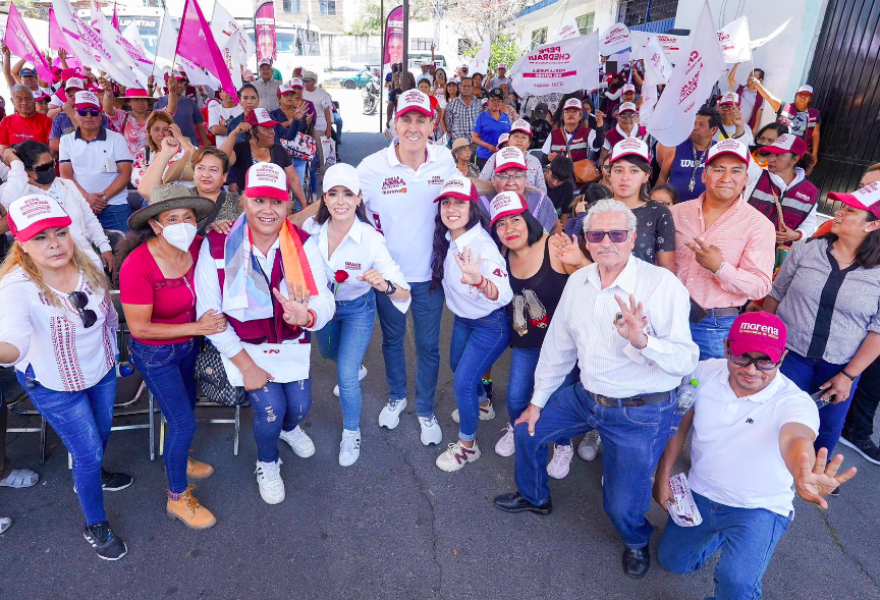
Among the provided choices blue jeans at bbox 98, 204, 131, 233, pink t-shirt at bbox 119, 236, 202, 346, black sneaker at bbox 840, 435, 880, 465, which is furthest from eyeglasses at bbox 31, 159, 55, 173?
black sneaker at bbox 840, 435, 880, 465

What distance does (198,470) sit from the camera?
361 cm

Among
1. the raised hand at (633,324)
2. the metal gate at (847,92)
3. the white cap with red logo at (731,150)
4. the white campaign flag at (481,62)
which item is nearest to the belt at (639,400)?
the raised hand at (633,324)

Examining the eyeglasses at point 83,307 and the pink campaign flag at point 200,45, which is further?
the pink campaign flag at point 200,45

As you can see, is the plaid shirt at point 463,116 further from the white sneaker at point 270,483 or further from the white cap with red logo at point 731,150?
the white sneaker at point 270,483

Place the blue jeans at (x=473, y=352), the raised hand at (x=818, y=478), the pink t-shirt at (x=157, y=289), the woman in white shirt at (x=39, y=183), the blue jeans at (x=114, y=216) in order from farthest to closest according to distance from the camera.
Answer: the blue jeans at (x=114, y=216), the woman in white shirt at (x=39, y=183), the blue jeans at (x=473, y=352), the pink t-shirt at (x=157, y=289), the raised hand at (x=818, y=478)

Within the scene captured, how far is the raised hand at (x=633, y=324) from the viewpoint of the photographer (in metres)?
2.45

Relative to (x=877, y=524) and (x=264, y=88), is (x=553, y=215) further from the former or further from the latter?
(x=264, y=88)

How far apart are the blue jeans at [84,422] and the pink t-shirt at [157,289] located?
0.37 m

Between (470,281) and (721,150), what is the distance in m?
1.72

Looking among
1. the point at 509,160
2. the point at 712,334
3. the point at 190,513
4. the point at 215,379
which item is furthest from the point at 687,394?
the point at 190,513

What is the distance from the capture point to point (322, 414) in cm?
436

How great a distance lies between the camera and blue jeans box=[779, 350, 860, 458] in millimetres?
3299

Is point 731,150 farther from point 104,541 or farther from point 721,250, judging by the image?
point 104,541

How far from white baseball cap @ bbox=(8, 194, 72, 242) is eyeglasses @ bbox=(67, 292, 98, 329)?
1.07 feet
